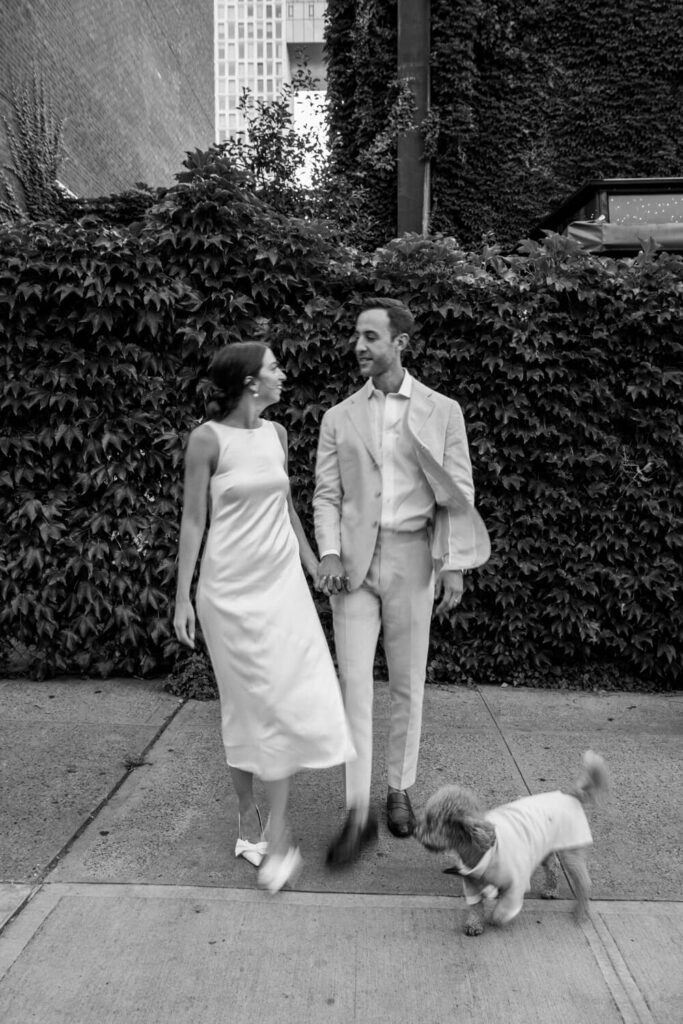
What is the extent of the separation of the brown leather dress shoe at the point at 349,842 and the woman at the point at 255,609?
0.49 feet

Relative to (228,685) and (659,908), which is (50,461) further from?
(659,908)

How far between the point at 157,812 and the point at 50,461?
2.59 meters

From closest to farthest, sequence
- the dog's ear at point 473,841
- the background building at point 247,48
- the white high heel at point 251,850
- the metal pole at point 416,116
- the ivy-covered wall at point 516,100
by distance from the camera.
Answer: the dog's ear at point 473,841 < the white high heel at point 251,850 < the metal pole at point 416,116 < the ivy-covered wall at point 516,100 < the background building at point 247,48

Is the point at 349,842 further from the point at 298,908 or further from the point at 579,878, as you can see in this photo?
the point at 579,878

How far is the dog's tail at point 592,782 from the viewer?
2902 mm

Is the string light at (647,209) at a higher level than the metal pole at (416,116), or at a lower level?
lower

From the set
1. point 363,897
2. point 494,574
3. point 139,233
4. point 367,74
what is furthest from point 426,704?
point 367,74

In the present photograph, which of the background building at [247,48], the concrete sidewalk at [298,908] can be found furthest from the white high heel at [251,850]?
the background building at [247,48]

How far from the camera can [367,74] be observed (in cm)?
1171

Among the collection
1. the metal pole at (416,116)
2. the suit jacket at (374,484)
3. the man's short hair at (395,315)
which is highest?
the metal pole at (416,116)

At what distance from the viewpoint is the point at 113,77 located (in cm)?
1836

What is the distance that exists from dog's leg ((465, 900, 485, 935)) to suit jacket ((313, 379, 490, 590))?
1199mm

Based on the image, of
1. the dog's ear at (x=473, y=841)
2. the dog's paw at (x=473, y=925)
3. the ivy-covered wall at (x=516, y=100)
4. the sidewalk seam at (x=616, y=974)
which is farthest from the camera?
the ivy-covered wall at (x=516, y=100)

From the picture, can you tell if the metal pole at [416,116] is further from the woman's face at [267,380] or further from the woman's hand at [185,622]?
the woman's hand at [185,622]
